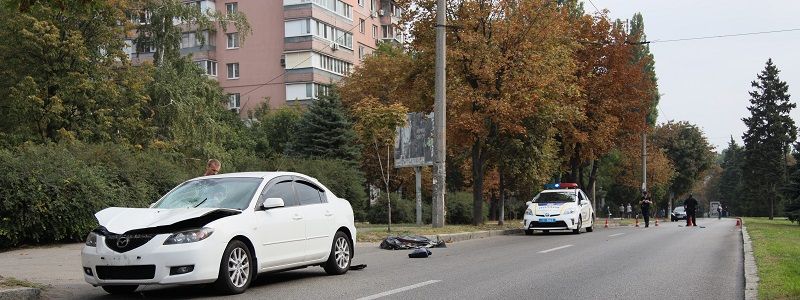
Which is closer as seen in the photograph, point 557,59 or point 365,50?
point 557,59

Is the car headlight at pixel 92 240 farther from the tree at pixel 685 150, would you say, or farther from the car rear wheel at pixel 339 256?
the tree at pixel 685 150

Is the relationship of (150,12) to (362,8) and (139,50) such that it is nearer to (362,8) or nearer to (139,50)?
(139,50)

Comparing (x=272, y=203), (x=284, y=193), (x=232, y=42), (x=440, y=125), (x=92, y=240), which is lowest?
(x=92, y=240)

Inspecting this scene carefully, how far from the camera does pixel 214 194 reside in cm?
1031

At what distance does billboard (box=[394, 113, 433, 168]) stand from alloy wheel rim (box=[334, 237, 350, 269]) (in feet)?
44.9

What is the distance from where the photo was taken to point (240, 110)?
66.4 m

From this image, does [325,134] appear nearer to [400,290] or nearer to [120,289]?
[120,289]

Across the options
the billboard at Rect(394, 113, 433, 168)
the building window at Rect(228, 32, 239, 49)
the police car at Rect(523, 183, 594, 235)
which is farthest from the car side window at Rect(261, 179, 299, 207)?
the building window at Rect(228, 32, 239, 49)

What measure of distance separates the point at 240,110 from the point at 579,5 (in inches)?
1134

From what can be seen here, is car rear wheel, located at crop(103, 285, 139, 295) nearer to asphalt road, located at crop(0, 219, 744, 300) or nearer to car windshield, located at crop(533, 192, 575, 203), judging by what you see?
asphalt road, located at crop(0, 219, 744, 300)

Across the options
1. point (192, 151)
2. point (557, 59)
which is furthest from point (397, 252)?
point (192, 151)

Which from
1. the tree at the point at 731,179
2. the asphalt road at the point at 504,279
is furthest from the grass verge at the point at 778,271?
the tree at the point at 731,179

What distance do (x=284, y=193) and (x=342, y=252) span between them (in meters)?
1.62

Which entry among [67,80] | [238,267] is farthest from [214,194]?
[67,80]
